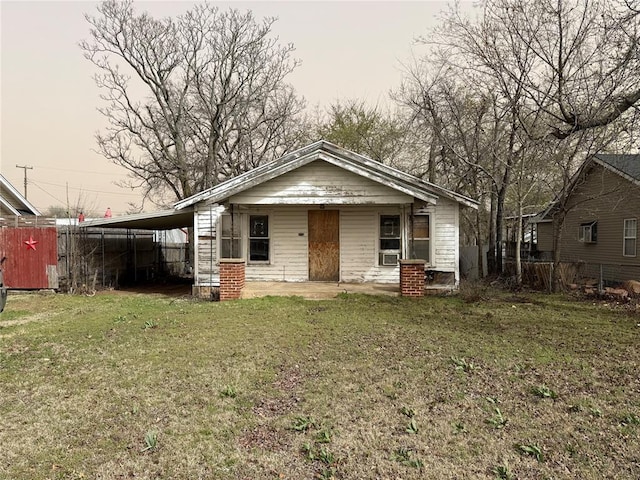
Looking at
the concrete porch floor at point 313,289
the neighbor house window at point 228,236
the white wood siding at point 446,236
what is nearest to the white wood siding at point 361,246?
the concrete porch floor at point 313,289

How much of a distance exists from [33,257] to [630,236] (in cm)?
1968

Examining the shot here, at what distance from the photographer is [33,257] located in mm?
13570

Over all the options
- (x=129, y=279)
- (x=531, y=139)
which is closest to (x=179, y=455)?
(x=531, y=139)

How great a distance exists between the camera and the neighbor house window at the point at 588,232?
16812 mm

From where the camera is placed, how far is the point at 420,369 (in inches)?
207

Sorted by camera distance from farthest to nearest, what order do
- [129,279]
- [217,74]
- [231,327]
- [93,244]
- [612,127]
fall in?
1. [217,74]
2. [129,279]
3. [93,244]
4. [612,127]
5. [231,327]

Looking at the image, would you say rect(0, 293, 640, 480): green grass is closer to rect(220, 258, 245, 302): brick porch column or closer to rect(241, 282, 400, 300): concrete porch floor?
rect(220, 258, 245, 302): brick porch column

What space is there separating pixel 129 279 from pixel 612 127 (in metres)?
17.4

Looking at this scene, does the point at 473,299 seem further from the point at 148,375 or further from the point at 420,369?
the point at 148,375

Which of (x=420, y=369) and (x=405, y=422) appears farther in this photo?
(x=420, y=369)

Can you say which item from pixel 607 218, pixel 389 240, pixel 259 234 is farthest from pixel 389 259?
pixel 607 218

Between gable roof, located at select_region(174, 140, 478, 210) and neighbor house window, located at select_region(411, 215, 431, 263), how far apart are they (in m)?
1.01

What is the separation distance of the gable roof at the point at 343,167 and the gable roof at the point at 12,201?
35.3 ft

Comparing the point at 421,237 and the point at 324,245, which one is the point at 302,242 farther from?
the point at 421,237
